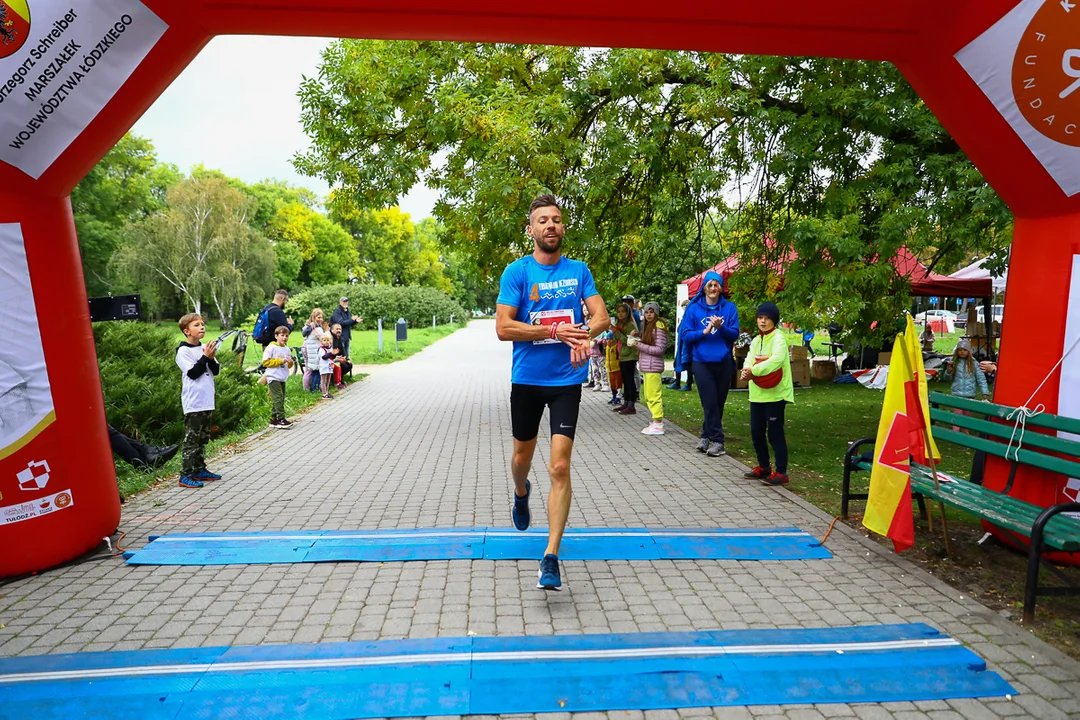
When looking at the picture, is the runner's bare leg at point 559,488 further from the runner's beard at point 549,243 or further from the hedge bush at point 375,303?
the hedge bush at point 375,303

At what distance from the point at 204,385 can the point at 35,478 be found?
2.67 meters

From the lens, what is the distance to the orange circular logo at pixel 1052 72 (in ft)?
13.2

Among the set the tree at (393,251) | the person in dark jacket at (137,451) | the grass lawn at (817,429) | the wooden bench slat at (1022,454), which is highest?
the tree at (393,251)

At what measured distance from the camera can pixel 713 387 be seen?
8.60m

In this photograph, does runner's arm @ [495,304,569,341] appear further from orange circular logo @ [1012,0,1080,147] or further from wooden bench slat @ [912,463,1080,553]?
orange circular logo @ [1012,0,1080,147]

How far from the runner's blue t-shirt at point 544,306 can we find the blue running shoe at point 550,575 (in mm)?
1066

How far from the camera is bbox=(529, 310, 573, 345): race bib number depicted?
4379 mm

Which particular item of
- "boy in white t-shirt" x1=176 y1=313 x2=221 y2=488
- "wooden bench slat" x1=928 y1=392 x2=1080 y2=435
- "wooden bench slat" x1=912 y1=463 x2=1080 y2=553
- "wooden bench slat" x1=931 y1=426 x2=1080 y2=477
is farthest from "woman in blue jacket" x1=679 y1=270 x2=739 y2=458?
"boy in white t-shirt" x1=176 y1=313 x2=221 y2=488

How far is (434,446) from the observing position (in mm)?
9641

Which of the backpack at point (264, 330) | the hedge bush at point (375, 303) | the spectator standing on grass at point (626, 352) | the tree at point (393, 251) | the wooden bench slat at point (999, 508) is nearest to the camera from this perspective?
the wooden bench slat at point (999, 508)

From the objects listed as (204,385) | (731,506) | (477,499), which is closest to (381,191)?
(204,385)

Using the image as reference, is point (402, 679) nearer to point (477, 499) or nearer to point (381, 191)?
point (477, 499)

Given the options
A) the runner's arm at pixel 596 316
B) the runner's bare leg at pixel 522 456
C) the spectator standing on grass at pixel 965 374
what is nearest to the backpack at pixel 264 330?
the runner's bare leg at pixel 522 456

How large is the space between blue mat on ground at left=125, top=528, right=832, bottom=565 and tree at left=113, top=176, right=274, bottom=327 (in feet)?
163
